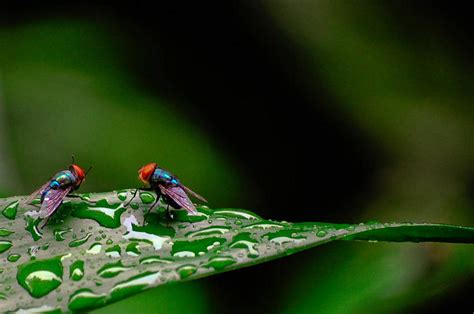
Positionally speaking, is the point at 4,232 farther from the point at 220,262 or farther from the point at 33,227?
the point at 220,262

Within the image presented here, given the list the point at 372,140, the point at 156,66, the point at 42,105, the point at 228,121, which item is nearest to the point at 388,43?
the point at 372,140

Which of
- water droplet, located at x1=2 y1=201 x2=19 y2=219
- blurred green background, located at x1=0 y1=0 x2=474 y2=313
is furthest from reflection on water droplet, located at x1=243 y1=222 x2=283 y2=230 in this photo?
blurred green background, located at x1=0 y1=0 x2=474 y2=313

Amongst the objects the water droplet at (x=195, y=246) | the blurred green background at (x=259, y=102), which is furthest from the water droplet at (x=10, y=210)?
the blurred green background at (x=259, y=102)

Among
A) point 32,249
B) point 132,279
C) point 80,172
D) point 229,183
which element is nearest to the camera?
point 132,279

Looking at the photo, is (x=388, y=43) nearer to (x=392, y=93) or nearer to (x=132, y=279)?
(x=392, y=93)

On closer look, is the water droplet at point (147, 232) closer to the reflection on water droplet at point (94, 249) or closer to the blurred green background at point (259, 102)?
the reflection on water droplet at point (94, 249)

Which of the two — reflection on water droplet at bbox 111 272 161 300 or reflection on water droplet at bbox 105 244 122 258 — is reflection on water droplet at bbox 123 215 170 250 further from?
reflection on water droplet at bbox 111 272 161 300
